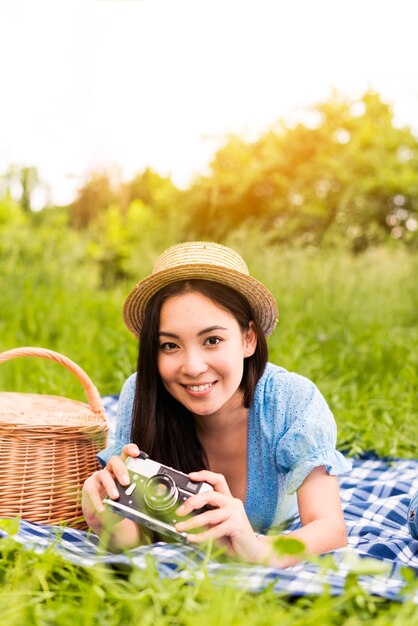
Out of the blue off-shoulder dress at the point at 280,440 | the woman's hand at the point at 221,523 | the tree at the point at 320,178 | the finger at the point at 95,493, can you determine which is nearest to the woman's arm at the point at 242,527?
the woman's hand at the point at 221,523

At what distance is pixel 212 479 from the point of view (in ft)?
4.73

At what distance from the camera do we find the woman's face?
1635 mm

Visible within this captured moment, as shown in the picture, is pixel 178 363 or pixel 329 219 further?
pixel 329 219

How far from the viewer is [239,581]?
3.94 feet

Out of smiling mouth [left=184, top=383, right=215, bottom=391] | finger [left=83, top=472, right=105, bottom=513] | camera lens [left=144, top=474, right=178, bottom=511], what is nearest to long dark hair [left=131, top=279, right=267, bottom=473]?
smiling mouth [left=184, top=383, right=215, bottom=391]

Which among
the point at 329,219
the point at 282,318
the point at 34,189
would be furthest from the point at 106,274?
the point at 282,318

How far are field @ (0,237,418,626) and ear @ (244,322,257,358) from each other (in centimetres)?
69

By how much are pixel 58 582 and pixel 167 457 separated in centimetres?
52

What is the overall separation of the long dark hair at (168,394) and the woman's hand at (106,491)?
217 mm

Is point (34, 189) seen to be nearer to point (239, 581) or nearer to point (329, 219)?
point (329, 219)

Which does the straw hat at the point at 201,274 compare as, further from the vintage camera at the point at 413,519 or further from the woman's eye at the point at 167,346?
the vintage camera at the point at 413,519

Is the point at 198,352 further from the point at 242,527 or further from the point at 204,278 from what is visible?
the point at 242,527

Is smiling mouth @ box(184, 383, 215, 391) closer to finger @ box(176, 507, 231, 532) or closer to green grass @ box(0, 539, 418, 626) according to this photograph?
finger @ box(176, 507, 231, 532)

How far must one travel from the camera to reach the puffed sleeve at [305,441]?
1.67m
